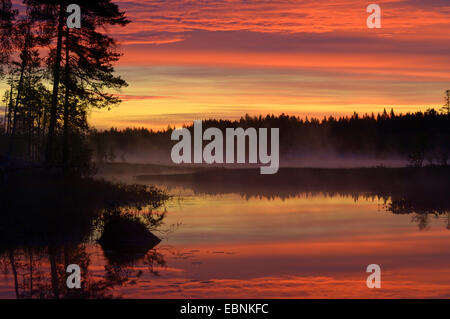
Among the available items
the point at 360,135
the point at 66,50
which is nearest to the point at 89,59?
the point at 66,50

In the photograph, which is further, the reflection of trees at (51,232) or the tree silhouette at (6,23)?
the tree silhouette at (6,23)

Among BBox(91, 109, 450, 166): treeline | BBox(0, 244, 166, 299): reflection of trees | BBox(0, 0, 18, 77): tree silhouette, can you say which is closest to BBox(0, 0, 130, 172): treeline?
BBox(0, 0, 18, 77): tree silhouette

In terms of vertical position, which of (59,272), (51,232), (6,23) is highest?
(6,23)

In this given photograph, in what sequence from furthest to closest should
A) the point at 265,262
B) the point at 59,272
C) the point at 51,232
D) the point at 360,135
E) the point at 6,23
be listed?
the point at 360,135, the point at 6,23, the point at 51,232, the point at 265,262, the point at 59,272

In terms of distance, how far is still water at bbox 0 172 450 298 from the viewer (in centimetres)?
1473

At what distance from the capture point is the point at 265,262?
18.6 m

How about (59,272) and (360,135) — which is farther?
(360,135)

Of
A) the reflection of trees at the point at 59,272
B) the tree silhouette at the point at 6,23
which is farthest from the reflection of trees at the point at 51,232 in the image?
the tree silhouette at the point at 6,23

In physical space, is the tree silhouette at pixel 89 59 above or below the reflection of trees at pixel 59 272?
above

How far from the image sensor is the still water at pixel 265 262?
14.7 m

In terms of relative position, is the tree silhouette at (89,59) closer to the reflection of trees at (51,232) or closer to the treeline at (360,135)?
the reflection of trees at (51,232)

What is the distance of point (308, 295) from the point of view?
46.9 ft

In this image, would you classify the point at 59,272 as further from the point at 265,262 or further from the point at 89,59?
the point at 89,59
